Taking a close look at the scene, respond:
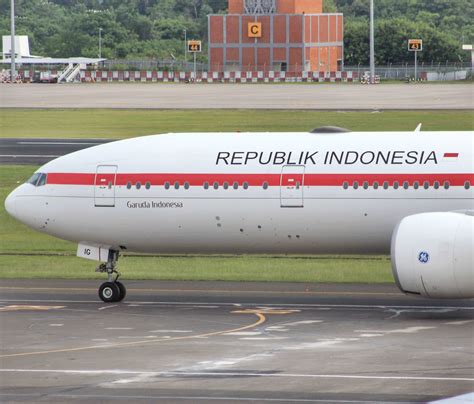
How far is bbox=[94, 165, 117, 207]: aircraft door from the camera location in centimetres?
3362

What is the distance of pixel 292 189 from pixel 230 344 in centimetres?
586

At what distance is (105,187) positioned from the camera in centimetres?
3369

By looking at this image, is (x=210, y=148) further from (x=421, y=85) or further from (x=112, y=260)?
(x=421, y=85)

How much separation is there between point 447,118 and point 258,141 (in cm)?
4809

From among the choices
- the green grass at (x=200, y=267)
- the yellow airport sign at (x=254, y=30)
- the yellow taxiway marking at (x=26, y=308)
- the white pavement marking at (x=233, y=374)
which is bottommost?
the green grass at (x=200, y=267)

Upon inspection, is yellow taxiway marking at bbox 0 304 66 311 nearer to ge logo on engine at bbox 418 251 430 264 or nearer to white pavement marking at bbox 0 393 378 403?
ge logo on engine at bbox 418 251 430 264

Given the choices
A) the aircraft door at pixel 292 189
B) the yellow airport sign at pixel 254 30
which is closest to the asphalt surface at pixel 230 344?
the aircraft door at pixel 292 189

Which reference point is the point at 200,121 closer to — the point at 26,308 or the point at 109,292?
the point at 109,292

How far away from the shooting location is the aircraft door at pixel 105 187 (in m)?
33.6

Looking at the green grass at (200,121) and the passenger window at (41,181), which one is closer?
the passenger window at (41,181)

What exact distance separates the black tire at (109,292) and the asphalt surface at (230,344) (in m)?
0.37

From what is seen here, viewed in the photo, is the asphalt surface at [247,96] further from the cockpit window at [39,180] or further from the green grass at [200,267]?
Answer: the cockpit window at [39,180]

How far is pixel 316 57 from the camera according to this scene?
155 meters

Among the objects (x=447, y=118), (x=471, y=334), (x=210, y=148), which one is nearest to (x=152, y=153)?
(x=210, y=148)
